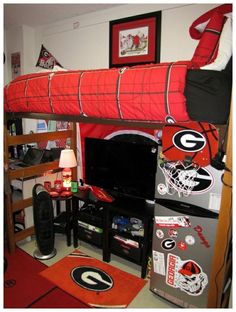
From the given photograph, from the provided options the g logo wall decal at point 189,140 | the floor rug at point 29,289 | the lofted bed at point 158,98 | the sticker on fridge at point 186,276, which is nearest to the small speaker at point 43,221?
the floor rug at point 29,289

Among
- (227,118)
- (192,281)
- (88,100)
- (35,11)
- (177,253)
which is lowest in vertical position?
(192,281)

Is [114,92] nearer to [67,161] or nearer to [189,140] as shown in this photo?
[189,140]

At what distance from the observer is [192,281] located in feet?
6.09

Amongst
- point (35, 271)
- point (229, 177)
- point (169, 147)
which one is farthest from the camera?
point (35, 271)

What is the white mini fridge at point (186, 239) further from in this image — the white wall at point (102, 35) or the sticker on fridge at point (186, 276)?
the white wall at point (102, 35)

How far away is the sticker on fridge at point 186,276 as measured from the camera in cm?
182

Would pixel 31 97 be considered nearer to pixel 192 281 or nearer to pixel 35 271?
pixel 35 271

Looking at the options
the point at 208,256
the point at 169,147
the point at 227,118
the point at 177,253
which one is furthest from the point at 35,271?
the point at 227,118

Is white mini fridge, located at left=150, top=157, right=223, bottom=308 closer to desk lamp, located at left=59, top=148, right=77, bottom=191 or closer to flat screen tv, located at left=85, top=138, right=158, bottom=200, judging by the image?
flat screen tv, located at left=85, top=138, right=158, bottom=200

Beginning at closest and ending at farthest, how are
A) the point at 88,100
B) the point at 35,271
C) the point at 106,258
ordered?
the point at 88,100 → the point at 35,271 → the point at 106,258

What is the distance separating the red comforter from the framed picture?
3.41 ft

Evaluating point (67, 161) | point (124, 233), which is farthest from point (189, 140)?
point (67, 161)

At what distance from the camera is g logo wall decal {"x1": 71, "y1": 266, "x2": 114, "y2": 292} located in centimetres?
221

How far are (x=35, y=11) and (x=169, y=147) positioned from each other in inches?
93.8
